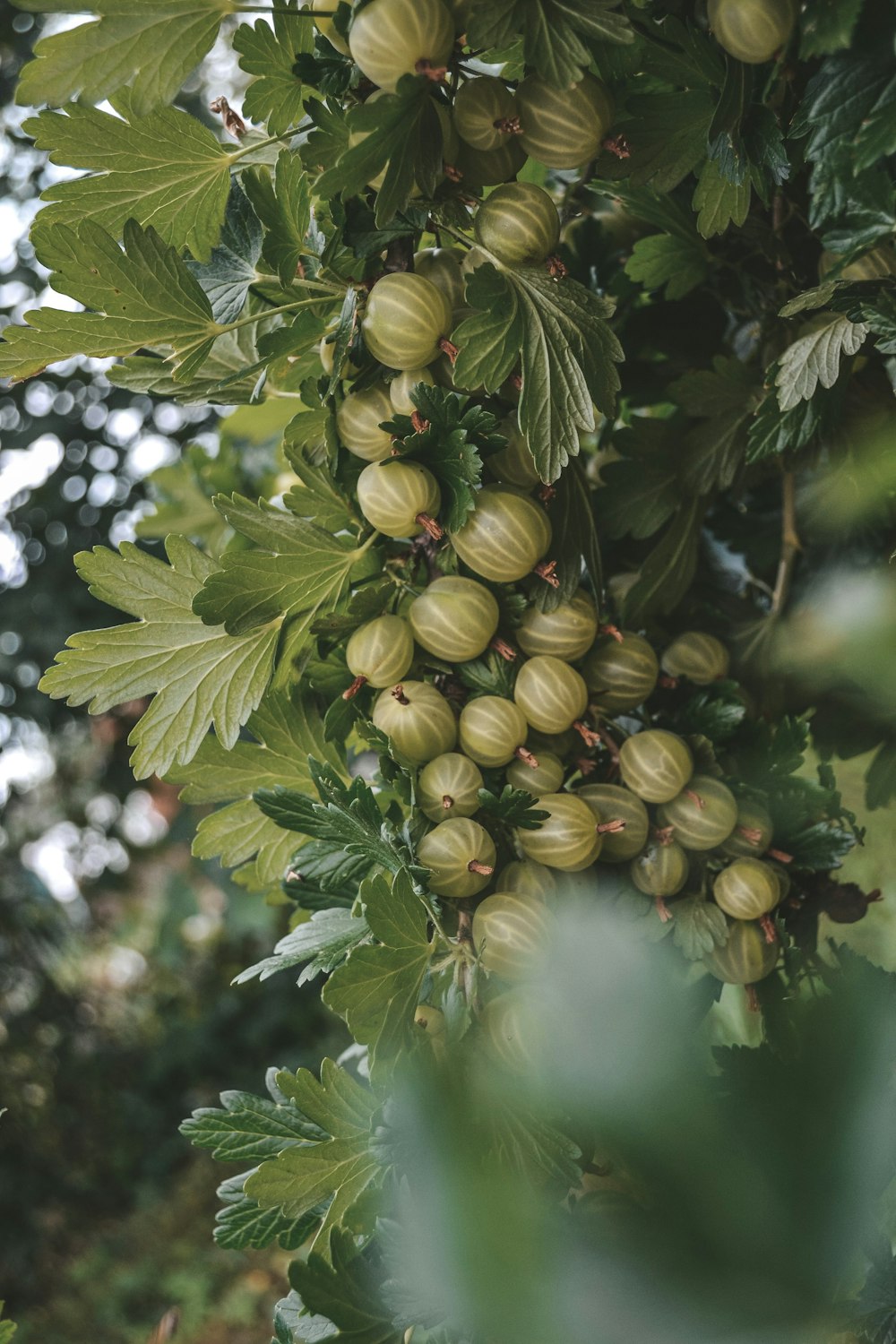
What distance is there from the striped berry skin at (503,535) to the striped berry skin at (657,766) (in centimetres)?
7

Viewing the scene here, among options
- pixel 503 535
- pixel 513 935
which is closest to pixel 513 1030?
pixel 513 935

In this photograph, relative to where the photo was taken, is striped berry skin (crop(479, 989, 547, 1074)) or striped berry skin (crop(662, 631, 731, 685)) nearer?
striped berry skin (crop(479, 989, 547, 1074))

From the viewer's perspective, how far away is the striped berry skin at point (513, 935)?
0.93 feet

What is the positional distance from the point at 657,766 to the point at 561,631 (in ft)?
0.17

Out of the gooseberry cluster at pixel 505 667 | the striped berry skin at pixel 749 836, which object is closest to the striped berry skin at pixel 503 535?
the gooseberry cluster at pixel 505 667

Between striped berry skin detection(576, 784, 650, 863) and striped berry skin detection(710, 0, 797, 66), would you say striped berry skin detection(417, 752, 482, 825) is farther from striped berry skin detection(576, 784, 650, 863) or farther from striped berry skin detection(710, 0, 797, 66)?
striped berry skin detection(710, 0, 797, 66)

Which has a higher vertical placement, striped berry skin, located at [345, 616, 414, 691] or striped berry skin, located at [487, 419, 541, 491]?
striped berry skin, located at [487, 419, 541, 491]

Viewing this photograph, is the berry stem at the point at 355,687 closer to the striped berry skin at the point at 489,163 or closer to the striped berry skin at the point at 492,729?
the striped berry skin at the point at 492,729

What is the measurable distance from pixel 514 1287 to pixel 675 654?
27cm

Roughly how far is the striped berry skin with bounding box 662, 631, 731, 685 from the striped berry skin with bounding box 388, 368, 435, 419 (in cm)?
14

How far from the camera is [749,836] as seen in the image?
0.33 metres

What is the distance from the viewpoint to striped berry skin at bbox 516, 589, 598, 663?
0.32 metres

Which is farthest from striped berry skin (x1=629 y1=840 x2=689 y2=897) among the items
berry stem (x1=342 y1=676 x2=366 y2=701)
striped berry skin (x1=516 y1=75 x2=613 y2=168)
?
striped berry skin (x1=516 y1=75 x2=613 y2=168)

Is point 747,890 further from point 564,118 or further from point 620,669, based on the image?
point 564,118
